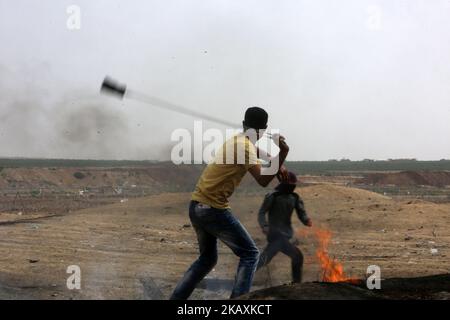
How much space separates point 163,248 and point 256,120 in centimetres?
666

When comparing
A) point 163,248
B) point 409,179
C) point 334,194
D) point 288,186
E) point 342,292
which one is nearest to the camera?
point 342,292

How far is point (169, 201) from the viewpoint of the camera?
70.2 feet

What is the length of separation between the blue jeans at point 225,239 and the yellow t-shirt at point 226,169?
8 centimetres

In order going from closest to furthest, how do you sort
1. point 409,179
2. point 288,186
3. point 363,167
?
point 288,186 < point 409,179 < point 363,167

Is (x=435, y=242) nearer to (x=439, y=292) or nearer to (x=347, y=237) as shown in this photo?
(x=347, y=237)

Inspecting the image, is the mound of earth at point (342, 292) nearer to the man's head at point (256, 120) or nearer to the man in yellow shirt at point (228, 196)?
the man in yellow shirt at point (228, 196)

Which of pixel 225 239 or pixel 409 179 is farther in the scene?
pixel 409 179

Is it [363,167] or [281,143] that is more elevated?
[363,167]

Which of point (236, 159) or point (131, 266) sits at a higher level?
point (236, 159)

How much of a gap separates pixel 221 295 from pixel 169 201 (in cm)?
1493

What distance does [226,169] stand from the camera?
4.91 meters

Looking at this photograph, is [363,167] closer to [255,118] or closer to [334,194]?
[334,194]

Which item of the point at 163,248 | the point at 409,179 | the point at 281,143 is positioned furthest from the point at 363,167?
the point at 281,143
